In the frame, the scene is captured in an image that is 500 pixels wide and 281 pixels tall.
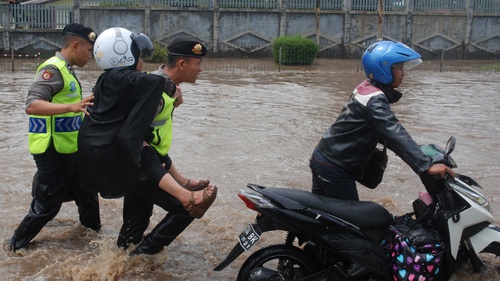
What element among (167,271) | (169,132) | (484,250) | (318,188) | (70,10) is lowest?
(167,271)

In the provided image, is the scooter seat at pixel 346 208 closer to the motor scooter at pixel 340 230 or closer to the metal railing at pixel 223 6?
the motor scooter at pixel 340 230

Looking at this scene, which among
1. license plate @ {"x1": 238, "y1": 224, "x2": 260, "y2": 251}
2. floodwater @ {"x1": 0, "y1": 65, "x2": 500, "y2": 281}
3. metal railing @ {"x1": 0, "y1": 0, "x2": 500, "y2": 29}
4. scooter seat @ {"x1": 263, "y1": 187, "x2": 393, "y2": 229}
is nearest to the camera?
license plate @ {"x1": 238, "y1": 224, "x2": 260, "y2": 251}

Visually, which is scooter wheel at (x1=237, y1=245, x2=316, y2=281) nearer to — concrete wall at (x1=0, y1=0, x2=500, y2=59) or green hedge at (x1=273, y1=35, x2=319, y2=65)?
green hedge at (x1=273, y1=35, x2=319, y2=65)

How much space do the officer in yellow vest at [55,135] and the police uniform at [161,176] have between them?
69 cm

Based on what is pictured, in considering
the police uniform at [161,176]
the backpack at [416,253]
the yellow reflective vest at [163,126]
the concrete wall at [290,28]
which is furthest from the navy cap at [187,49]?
the concrete wall at [290,28]

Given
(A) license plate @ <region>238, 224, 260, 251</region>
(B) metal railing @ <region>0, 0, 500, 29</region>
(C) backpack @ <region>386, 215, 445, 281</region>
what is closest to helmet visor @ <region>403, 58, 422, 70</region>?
(C) backpack @ <region>386, 215, 445, 281</region>

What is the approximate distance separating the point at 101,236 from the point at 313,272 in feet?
7.19

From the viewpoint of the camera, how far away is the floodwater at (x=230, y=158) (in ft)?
15.0

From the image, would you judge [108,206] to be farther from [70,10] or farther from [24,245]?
[70,10]

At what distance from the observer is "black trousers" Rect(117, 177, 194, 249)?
413 centimetres

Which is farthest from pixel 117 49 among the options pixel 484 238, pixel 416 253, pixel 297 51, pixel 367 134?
pixel 297 51

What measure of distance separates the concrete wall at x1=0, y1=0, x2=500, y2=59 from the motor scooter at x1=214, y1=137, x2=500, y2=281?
23938 mm

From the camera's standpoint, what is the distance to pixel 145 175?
400 cm

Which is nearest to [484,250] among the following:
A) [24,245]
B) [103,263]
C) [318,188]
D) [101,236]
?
[318,188]
